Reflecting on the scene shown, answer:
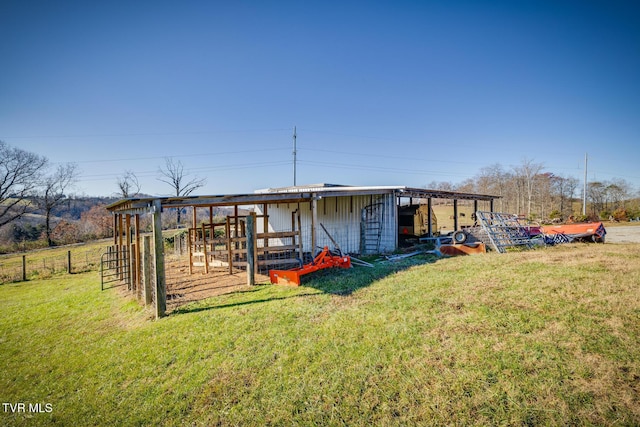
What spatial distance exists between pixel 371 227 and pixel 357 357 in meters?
9.74

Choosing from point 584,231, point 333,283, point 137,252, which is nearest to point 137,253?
point 137,252

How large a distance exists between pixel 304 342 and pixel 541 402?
9.91 ft

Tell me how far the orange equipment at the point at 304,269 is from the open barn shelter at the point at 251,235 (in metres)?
0.59

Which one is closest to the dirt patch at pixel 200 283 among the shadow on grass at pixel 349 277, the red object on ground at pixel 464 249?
the shadow on grass at pixel 349 277

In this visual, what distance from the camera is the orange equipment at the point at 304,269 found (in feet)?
24.8

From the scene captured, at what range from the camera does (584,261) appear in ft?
24.8

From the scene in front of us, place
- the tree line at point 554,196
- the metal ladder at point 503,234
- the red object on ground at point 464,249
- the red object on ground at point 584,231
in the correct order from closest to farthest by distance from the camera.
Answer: the red object on ground at point 464,249, the metal ladder at point 503,234, the red object on ground at point 584,231, the tree line at point 554,196

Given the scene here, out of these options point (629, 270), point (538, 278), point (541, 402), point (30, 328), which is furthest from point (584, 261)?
point (30, 328)

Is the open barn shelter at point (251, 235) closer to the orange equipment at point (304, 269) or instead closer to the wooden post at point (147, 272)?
the wooden post at point (147, 272)

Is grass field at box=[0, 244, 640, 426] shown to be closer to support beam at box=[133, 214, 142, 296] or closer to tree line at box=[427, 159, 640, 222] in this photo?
support beam at box=[133, 214, 142, 296]

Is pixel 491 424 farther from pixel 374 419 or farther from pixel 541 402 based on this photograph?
pixel 374 419

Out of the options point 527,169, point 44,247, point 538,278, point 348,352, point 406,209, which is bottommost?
point 44,247

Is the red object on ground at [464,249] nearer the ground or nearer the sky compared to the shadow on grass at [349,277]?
nearer the sky

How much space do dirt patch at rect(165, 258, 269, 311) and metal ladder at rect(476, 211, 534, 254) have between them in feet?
30.2
